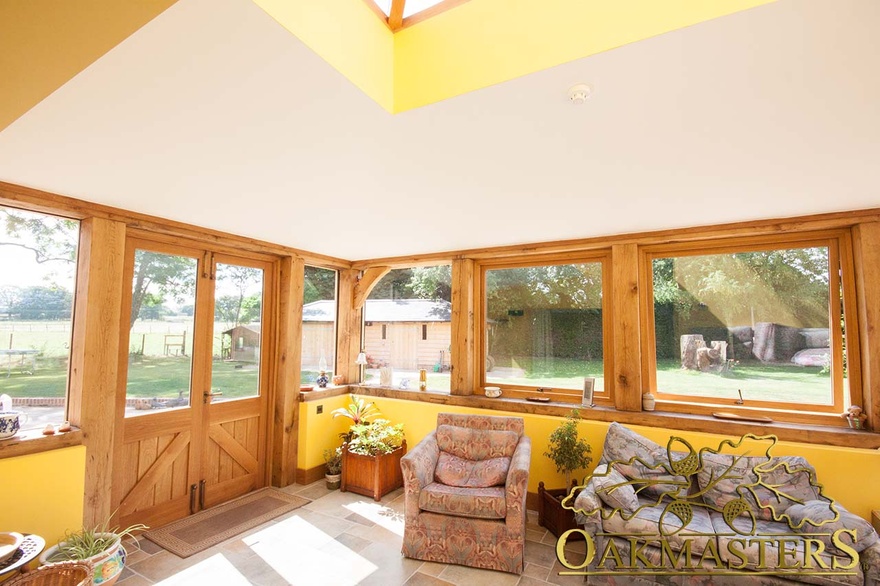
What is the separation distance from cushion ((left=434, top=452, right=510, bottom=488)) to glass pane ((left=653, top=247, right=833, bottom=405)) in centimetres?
176

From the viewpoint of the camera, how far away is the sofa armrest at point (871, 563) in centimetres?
232

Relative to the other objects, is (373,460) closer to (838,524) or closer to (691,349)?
(691,349)

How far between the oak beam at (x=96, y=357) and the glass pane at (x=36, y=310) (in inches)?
3.2

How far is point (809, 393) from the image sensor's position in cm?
348

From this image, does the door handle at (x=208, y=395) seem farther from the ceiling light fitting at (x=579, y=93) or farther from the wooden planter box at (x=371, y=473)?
the ceiling light fitting at (x=579, y=93)

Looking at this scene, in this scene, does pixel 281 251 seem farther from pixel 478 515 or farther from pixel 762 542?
pixel 762 542

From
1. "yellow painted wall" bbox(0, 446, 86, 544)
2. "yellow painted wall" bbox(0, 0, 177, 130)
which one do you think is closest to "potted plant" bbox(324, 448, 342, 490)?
"yellow painted wall" bbox(0, 446, 86, 544)

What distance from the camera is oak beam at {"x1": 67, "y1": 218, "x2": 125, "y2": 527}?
3031mm

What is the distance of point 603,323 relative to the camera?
168 inches

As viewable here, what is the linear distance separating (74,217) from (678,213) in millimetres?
4577

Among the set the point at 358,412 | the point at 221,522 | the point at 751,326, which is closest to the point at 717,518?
the point at 751,326

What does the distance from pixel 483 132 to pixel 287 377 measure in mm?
3689

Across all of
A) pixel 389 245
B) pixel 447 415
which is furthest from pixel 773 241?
pixel 389 245

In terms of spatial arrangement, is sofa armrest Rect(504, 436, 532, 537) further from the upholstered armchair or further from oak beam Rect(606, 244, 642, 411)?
oak beam Rect(606, 244, 642, 411)
